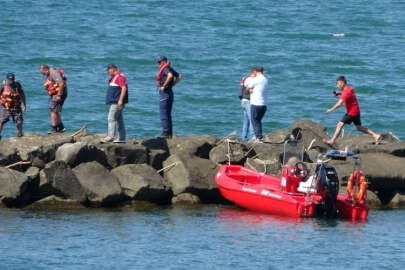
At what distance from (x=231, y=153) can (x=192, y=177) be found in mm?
1503

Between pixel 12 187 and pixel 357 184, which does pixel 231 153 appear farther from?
pixel 12 187

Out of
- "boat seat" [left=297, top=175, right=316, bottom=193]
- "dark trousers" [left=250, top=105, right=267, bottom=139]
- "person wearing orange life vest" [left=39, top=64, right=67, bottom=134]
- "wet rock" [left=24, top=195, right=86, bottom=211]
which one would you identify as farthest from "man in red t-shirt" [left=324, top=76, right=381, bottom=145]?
"wet rock" [left=24, top=195, right=86, bottom=211]

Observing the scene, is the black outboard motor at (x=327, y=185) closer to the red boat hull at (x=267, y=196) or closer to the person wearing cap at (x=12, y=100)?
the red boat hull at (x=267, y=196)

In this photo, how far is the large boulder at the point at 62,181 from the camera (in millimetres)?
22641

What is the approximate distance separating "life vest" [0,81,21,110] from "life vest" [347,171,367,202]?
6904 millimetres

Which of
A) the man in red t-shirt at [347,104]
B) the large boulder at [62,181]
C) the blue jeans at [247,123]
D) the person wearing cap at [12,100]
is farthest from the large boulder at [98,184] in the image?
the man in red t-shirt at [347,104]

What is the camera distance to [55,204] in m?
22.8

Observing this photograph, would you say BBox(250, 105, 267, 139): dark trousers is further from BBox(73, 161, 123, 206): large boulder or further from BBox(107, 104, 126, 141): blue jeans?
BBox(73, 161, 123, 206): large boulder

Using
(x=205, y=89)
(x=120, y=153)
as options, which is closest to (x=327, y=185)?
(x=120, y=153)

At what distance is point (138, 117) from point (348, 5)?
3753 cm

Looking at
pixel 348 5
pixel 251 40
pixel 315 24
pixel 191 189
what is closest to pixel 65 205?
pixel 191 189

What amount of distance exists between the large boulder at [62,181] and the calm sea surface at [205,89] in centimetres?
53

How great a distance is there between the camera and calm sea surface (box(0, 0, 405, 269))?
19641 millimetres

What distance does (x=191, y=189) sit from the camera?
23641 millimetres
